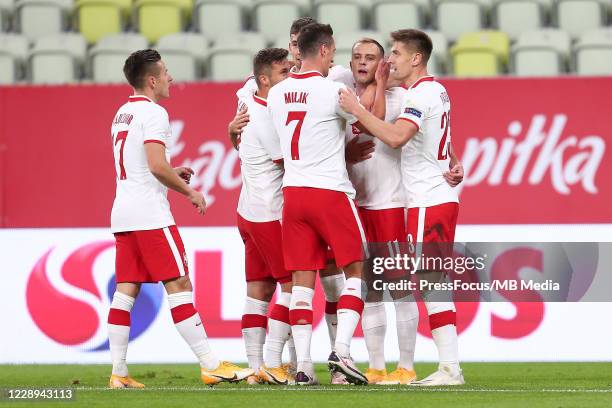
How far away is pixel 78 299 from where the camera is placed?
1138 centimetres

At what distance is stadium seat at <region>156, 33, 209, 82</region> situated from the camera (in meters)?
13.1

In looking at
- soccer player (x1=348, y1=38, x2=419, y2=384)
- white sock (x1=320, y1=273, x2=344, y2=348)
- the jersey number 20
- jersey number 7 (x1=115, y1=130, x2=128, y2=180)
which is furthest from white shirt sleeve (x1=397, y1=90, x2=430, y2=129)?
jersey number 7 (x1=115, y1=130, x2=128, y2=180)

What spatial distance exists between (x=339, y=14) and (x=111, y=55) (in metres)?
2.60

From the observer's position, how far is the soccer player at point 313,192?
803 cm

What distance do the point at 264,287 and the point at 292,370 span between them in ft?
2.05

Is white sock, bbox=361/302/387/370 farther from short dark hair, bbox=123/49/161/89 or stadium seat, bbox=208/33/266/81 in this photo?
stadium seat, bbox=208/33/266/81

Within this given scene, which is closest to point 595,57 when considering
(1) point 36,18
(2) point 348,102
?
(2) point 348,102

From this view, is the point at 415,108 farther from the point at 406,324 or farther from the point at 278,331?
the point at 278,331

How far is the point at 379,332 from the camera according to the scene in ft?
27.7

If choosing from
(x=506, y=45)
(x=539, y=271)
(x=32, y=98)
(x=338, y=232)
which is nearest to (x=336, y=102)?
(x=338, y=232)

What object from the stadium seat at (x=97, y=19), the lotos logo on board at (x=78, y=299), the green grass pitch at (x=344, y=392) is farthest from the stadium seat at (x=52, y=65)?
the green grass pitch at (x=344, y=392)

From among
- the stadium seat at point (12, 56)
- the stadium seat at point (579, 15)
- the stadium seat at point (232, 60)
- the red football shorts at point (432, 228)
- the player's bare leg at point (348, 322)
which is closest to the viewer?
the player's bare leg at point (348, 322)

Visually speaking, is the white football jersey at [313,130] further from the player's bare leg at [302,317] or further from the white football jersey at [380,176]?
the player's bare leg at [302,317]

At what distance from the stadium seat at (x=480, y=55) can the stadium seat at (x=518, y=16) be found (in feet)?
2.09
